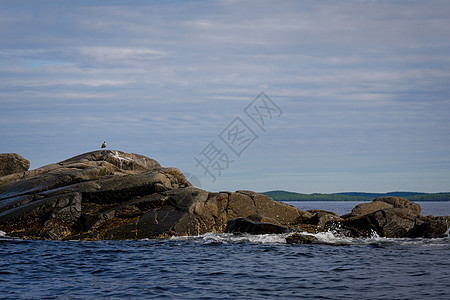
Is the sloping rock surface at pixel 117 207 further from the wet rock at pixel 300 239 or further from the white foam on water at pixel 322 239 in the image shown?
the wet rock at pixel 300 239

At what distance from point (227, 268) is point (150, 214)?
36.3 feet

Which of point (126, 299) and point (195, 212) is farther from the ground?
point (195, 212)

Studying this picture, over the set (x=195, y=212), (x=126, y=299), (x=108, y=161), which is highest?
(x=108, y=161)

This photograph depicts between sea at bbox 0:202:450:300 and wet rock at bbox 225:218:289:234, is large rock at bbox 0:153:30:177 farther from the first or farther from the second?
wet rock at bbox 225:218:289:234

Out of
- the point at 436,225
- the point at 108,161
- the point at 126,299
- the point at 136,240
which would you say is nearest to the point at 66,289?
the point at 126,299

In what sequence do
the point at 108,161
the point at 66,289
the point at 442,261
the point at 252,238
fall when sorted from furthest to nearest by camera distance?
the point at 108,161
the point at 252,238
the point at 442,261
the point at 66,289

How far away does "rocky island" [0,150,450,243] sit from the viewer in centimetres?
2767

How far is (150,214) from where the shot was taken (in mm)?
28875

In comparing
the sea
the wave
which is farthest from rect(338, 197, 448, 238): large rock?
the sea

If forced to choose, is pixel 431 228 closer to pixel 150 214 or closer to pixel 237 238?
pixel 237 238

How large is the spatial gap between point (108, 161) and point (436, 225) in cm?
2568

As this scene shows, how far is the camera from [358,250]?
22953mm

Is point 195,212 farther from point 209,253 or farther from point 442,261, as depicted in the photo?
point 442,261

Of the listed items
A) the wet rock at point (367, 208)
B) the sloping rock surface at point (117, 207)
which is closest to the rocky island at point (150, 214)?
the sloping rock surface at point (117, 207)
